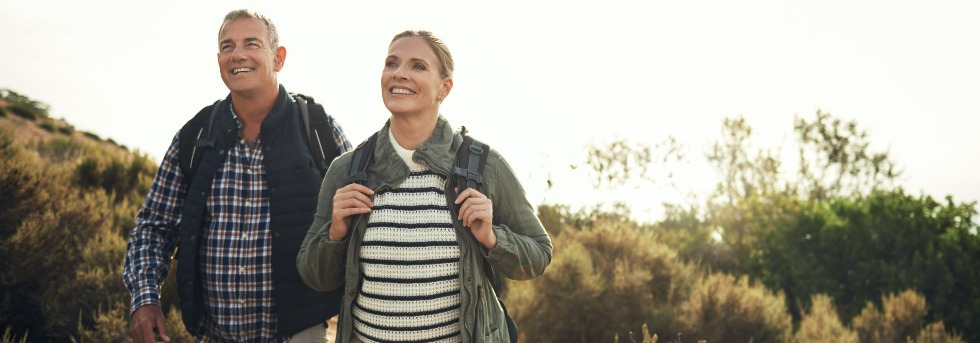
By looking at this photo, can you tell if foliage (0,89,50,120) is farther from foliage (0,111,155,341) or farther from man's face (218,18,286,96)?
man's face (218,18,286,96)

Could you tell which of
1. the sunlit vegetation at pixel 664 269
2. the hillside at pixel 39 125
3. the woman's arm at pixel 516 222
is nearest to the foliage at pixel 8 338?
the sunlit vegetation at pixel 664 269

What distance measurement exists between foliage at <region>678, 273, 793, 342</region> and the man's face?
4.89 metres

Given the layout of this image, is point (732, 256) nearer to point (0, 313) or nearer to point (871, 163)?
point (871, 163)

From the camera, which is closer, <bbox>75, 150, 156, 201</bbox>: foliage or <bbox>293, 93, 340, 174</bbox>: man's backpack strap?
<bbox>293, 93, 340, 174</bbox>: man's backpack strap

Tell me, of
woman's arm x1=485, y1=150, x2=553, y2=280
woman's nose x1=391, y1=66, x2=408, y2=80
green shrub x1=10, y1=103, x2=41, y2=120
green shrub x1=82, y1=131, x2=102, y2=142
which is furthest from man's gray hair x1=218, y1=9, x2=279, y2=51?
green shrub x1=82, y1=131, x2=102, y2=142

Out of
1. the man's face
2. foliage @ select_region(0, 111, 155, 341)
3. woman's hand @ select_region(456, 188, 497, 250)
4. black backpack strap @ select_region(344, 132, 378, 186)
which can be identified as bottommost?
foliage @ select_region(0, 111, 155, 341)

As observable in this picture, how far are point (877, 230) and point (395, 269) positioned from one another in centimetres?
906

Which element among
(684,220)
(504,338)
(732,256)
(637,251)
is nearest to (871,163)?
(684,220)

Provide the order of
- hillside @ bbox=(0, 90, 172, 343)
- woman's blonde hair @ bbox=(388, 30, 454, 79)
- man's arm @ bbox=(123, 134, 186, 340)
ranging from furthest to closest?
hillside @ bbox=(0, 90, 172, 343) < man's arm @ bbox=(123, 134, 186, 340) < woman's blonde hair @ bbox=(388, 30, 454, 79)

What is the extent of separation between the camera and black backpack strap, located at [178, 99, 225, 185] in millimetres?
3131

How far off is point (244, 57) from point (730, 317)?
539cm

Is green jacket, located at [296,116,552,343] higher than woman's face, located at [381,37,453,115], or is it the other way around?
woman's face, located at [381,37,453,115]

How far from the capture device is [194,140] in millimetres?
3186

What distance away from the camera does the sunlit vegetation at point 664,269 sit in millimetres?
6145
